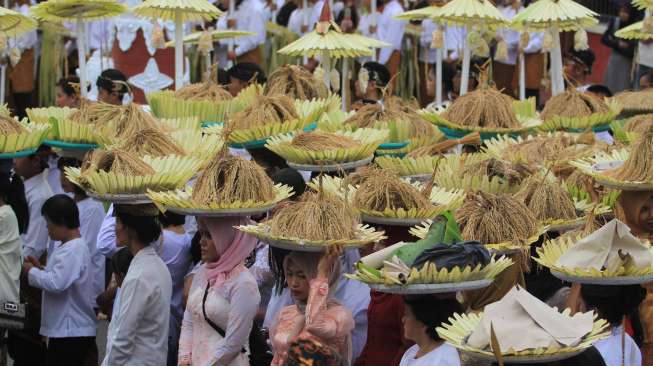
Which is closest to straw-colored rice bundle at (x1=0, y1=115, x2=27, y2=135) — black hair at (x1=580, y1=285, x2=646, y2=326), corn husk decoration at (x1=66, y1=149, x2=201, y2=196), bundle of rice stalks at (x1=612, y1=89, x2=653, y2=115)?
corn husk decoration at (x1=66, y1=149, x2=201, y2=196)

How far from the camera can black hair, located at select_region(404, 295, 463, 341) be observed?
181 inches

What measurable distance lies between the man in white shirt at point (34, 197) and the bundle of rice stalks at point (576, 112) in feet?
11.3

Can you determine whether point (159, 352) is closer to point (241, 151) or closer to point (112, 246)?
point (112, 246)

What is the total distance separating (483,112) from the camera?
8461 mm

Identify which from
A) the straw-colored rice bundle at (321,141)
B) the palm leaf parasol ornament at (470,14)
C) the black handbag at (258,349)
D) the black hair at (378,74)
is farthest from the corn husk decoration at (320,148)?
the black hair at (378,74)

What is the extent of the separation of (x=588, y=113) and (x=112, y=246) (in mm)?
3633

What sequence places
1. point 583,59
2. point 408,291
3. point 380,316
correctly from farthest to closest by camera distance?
1. point 583,59
2. point 380,316
3. point 408,291

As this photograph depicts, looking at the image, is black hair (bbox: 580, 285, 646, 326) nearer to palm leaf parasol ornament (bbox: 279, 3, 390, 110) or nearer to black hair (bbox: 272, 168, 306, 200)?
black hair (bbox: 272, 168, 306, 200)

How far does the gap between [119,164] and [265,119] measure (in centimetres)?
169

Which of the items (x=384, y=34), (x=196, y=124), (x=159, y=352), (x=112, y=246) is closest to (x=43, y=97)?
(x=384, y=34)

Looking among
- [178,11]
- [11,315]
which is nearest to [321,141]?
[11,315]

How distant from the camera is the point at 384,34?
15.1 metres

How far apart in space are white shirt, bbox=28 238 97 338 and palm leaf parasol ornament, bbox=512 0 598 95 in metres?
4.06

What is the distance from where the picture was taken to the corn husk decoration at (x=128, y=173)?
611 centimetres
